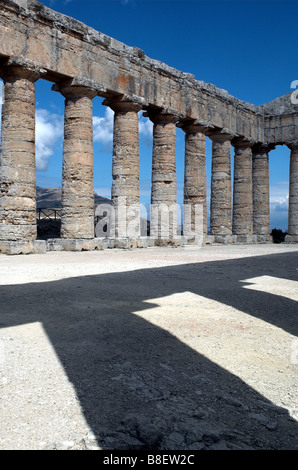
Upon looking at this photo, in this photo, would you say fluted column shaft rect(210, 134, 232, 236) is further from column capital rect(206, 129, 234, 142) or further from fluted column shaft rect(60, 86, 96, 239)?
fluted column shaft rect(60, 86, 96, 239)

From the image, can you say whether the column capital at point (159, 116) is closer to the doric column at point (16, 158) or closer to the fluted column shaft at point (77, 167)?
the fluted column shaft at point (77, 167)

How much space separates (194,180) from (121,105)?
5936 millimetres

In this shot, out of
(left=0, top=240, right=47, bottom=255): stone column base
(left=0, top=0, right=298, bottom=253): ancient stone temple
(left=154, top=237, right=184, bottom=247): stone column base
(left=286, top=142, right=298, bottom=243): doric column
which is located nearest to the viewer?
(left=0, top=240, right=47, bottom=255): stone column base

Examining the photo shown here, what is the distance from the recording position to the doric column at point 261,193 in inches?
1073

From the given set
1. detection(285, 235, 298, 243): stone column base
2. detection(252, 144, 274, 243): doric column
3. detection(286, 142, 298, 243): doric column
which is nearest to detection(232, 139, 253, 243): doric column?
detection(252, 144, 274, 243): doric column

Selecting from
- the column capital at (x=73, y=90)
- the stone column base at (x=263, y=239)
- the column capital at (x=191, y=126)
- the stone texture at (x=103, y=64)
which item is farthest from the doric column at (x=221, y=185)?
the column capital at (x=73, y=90)

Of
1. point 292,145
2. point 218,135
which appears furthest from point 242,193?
point 292,145

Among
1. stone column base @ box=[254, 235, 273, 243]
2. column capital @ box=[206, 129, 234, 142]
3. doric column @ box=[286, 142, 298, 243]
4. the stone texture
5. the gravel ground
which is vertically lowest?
the gravel ground

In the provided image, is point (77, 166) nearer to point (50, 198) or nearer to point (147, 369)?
→ point (147, 369)

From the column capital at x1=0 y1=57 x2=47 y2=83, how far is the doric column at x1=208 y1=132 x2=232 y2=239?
11.9 m

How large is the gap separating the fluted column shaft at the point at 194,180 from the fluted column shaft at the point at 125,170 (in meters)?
4.32

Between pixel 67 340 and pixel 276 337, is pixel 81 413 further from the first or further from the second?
pixel 276 337

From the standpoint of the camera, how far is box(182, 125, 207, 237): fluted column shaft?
21.5 metres

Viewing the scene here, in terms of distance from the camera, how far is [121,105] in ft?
58.5
